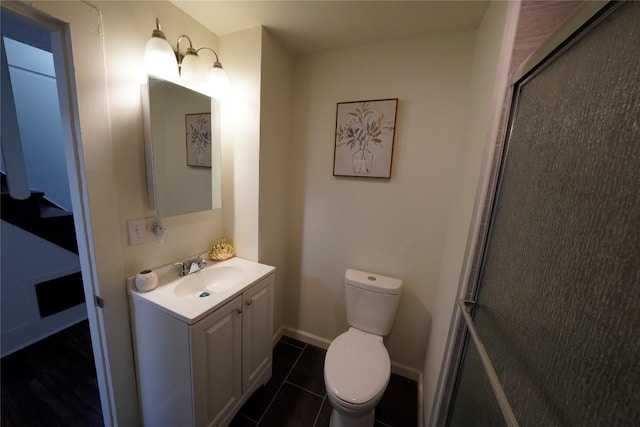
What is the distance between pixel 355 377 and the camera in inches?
46.5

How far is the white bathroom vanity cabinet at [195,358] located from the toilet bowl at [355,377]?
1.76ft

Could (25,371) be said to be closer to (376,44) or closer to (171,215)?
(171,215)

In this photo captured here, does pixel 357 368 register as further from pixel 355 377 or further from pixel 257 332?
pixel 257 332

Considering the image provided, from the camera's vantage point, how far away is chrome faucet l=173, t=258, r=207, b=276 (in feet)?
4.34

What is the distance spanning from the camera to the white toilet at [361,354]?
43.2 inches

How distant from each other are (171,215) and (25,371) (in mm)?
1647

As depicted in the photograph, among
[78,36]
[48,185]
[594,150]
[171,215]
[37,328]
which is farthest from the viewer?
[48,185]

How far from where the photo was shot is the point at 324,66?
162cm

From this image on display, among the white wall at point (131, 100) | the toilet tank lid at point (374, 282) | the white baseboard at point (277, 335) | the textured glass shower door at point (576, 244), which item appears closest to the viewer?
the textured glass shower door at point (576, 244)

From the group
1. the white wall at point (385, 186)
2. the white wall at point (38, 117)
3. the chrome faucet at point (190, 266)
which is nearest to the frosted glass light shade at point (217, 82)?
the white wall at point (385, 186)

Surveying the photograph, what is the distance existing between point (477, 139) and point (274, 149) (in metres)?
1.23

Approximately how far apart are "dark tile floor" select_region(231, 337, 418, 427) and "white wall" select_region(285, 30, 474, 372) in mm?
223

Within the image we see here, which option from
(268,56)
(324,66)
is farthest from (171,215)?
(324,66)

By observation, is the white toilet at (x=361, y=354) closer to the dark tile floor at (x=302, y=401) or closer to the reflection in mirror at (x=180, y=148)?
the dark tile floor at (x=302, y=401)
